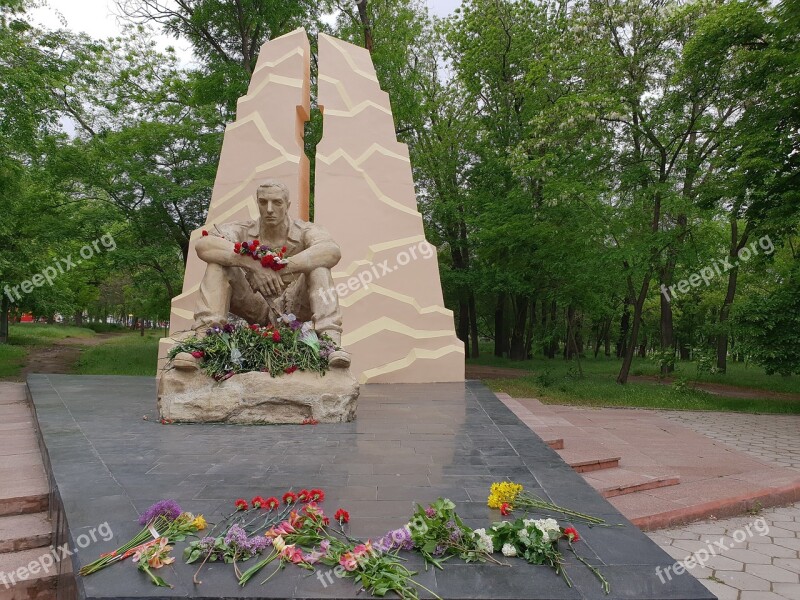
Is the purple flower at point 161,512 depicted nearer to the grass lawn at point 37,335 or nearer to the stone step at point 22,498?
the stone step at point 22,498

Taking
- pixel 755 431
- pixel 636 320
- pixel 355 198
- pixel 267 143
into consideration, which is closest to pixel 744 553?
pixel 755 431

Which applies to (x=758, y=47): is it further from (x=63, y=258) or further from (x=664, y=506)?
(x=63, y=258)

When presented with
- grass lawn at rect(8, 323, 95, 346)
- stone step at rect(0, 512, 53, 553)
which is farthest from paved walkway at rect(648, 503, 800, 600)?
grass lawn at rect(8, 323, 95, 346)

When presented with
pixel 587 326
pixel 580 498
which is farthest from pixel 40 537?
pixel 587 326

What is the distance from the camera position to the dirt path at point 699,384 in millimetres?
12172

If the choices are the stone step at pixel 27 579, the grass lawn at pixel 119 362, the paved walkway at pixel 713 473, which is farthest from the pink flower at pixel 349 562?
the grass lawn at pixel 119 362

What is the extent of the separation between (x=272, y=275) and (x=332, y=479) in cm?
252

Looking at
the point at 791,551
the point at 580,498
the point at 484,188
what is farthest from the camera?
the point at 484,188

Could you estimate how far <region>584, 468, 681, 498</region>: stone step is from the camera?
165 inches

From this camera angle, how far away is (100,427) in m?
4.34

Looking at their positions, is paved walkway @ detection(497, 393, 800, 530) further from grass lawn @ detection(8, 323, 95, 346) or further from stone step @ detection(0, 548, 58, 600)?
grass lawn @ detection(8, 323, 95, 346)

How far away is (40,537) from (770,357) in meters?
11.3

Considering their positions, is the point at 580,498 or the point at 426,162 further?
the point at 426,162

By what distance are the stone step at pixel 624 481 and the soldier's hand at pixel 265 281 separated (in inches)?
130
